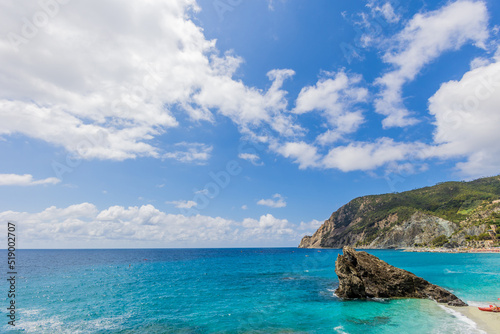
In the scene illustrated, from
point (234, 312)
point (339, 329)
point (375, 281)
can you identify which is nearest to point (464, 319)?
point (375, 281)

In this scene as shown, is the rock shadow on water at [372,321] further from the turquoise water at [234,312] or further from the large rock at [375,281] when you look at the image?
the large rock at [375,281]

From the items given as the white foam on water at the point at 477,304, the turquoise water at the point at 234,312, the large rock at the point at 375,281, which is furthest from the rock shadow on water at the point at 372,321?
the white foam on water at the point at 477,304

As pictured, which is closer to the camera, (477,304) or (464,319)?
(464,319)

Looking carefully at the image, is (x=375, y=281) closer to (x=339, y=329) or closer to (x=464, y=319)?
(x=464, y=319)

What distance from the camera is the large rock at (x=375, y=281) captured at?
116 ft

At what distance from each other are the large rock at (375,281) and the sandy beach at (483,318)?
13.7 ft

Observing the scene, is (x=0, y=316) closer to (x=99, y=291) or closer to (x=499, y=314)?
(x=99, y=291)

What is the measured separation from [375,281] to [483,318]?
42.1 ft

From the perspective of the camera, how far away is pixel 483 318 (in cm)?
2597

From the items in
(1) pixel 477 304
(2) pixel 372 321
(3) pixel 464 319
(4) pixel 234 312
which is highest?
(1) pixel 477 304

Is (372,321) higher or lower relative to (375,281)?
lower

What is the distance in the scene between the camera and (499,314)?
26.7 meters

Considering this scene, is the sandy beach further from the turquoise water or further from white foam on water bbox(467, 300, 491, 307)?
white foam on water bbox(467, 300, 491, 307)

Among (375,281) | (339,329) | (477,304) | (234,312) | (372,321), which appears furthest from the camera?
(375,281)
